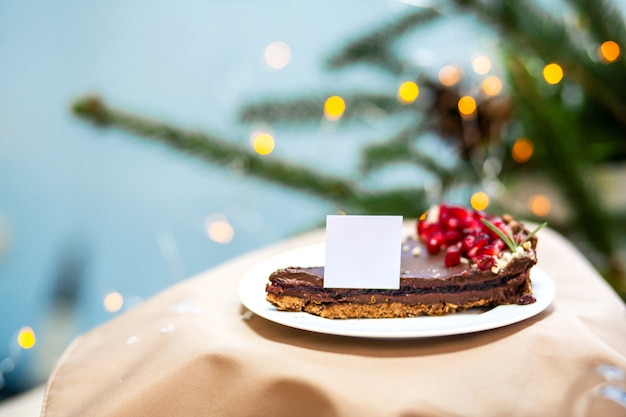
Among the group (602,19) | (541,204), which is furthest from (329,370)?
(541,204)

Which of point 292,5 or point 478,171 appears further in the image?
point 292,5

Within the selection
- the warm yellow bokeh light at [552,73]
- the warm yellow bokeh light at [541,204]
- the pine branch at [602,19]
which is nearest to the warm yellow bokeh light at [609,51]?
the pine branch at [602,19]

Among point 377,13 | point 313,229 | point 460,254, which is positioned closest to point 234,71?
point 377,13

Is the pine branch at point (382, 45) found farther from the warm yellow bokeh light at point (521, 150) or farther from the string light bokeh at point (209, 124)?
the warm yellow bokeh light at point (521, 150)

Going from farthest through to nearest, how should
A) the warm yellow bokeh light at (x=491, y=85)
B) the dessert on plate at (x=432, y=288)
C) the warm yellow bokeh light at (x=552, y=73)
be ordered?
the warm yellow bokeh light at (x=491, y=85) → the warm yellow bokeh light at (x=552, y=73) → the dessert on plate at (x=432, y=288)

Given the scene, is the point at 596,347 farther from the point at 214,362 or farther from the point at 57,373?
the point at 57,373

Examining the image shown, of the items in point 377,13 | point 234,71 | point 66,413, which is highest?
point 377,13
